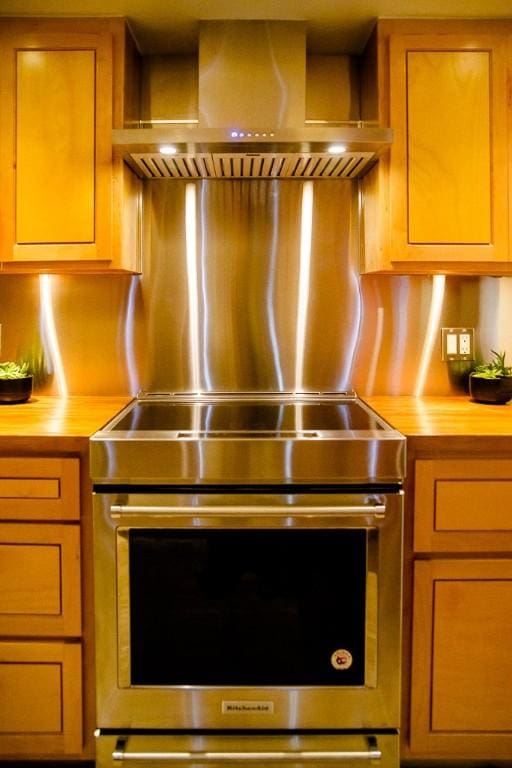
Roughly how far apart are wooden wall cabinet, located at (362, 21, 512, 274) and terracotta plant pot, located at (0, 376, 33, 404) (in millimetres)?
1226

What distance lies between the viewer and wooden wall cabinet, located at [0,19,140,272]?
6.31ft

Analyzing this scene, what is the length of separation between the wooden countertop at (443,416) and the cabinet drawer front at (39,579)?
3.05 feet

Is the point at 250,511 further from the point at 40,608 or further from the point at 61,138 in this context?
the point at 61,138

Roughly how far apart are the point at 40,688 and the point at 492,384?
5.26 feet

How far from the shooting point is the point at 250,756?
1646mm

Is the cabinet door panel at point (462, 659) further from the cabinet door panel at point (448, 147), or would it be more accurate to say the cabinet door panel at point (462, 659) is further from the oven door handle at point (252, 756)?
the cabinet door panel at point (448, 147)

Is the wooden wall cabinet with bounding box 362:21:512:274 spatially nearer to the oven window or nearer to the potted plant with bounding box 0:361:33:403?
the oven window

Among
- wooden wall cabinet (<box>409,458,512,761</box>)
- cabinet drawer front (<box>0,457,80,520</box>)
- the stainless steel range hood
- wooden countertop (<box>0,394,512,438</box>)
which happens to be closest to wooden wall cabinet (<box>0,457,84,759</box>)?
cabinet drawer front (<box>0,457,80,520</box>)

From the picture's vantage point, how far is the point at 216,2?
1.90 m

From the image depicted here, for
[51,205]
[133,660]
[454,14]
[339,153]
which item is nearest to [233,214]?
[339,153]

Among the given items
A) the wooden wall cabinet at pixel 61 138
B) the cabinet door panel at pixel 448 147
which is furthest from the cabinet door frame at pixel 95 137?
the cabinet door panel at pixel 448 147

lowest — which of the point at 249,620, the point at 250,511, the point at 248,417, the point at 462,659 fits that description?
the point at 462,659

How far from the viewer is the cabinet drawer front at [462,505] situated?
1.66m

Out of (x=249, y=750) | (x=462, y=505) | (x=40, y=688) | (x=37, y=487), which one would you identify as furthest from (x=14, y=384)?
(x=462, y=505)
